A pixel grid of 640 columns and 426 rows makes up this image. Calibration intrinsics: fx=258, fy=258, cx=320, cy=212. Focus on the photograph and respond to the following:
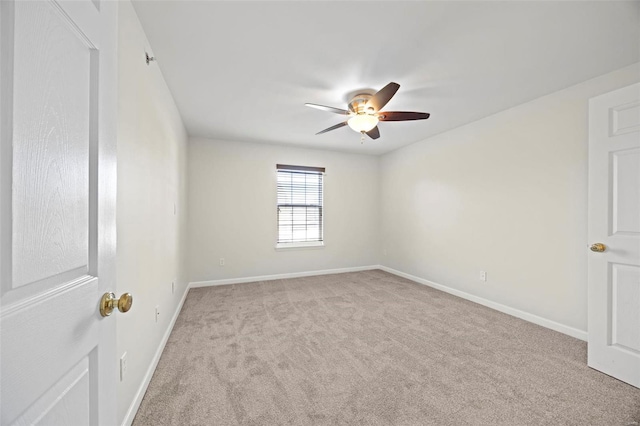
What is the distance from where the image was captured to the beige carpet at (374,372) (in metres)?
1.57

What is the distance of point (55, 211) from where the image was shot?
55cm

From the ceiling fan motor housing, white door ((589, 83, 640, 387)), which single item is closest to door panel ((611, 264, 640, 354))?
white door ((589, 83, 640, 387))

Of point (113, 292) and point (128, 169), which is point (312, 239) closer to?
point (128, 169)

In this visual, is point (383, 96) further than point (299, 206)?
No

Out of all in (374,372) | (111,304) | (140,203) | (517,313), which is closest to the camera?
(111,304)

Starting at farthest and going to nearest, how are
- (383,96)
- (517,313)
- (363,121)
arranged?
(517,313), (363,121), (383,96)

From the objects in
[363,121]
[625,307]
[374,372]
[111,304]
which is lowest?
[374,372]

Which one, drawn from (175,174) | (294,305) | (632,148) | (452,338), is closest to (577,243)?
(632,148)

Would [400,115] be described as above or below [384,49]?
below

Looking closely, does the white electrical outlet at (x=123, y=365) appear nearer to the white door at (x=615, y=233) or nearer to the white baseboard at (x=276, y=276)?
the white baseboard at (x=276, y=276)

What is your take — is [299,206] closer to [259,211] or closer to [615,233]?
[259,211]

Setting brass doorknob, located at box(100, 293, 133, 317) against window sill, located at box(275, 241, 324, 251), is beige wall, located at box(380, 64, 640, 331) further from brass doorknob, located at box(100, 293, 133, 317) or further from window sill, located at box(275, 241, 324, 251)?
brass doorknob, located at box(100, 293, 133, 317)

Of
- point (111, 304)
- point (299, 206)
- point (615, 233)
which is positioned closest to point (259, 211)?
point (299, 206)

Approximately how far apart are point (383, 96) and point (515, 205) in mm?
2113
